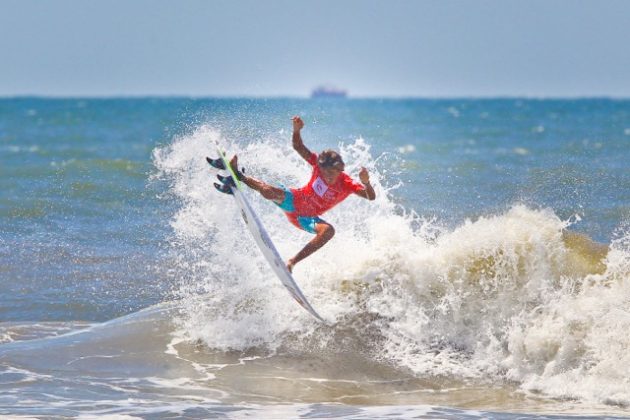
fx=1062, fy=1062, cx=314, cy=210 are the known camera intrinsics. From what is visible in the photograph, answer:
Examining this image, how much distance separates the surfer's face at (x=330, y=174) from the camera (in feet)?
35.6

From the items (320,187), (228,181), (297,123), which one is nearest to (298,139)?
(297,123)

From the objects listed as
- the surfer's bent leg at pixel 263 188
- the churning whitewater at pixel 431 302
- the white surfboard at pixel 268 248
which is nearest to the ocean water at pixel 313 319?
the churning whitewater at pixel 431 302

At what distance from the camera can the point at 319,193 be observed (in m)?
11.1

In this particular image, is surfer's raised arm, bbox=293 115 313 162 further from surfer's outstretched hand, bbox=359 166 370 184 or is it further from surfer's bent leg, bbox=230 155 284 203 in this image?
surfer's outstretched hand, bbox=359 166 370 184

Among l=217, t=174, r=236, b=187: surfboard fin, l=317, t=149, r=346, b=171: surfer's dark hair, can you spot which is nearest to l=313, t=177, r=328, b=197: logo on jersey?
l=317, t=149, r=346, b=171: surfer's dark hair

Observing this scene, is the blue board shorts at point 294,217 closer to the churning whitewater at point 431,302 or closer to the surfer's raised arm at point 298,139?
the surfer's raised arm at point 298,139

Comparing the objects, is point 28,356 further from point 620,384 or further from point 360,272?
point 620,384

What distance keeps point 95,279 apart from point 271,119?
4099 mm

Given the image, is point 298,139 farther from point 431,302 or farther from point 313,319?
point 431,302

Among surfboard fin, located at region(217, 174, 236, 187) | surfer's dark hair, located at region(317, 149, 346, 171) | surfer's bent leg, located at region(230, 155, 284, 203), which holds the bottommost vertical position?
surfer's bent leg, located at region(230, 155, 284, 203)

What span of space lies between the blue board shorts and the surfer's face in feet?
1.52

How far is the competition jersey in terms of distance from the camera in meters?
11.0

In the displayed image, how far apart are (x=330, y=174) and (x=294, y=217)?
29.1 inches

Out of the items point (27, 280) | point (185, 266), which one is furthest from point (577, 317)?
point (27, 280)
